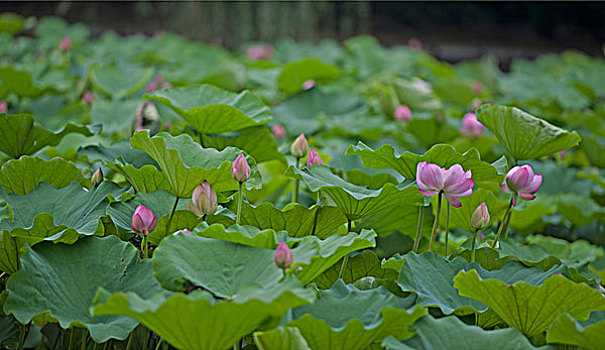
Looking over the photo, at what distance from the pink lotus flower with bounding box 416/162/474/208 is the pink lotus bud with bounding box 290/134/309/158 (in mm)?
350

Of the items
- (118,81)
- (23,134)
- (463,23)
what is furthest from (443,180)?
Result: (463,23)

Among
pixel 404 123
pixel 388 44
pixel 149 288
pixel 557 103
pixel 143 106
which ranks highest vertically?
pixel 149 288

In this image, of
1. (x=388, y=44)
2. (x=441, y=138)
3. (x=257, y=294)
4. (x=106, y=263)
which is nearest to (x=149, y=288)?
(x=106, y=263)

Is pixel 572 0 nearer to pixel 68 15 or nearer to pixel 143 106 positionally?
pixel 68 15

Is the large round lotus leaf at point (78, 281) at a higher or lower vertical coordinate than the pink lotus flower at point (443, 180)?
lower

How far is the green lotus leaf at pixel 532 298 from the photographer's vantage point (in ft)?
2.44

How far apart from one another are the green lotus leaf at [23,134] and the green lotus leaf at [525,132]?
82cm

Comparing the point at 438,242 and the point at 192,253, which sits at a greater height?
the point at 192,253

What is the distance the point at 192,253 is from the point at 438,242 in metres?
0.76

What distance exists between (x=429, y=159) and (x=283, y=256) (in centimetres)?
42

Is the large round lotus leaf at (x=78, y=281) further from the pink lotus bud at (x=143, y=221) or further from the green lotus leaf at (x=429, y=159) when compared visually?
the green lotus leaf at (x=429, y=159)

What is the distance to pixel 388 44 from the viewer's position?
8.92 meters

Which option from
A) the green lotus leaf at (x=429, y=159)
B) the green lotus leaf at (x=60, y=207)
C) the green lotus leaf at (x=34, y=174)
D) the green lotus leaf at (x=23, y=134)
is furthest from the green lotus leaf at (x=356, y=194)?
the green lotus leaf at (x=23, y=134)

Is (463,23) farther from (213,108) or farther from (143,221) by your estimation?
(143,221)
